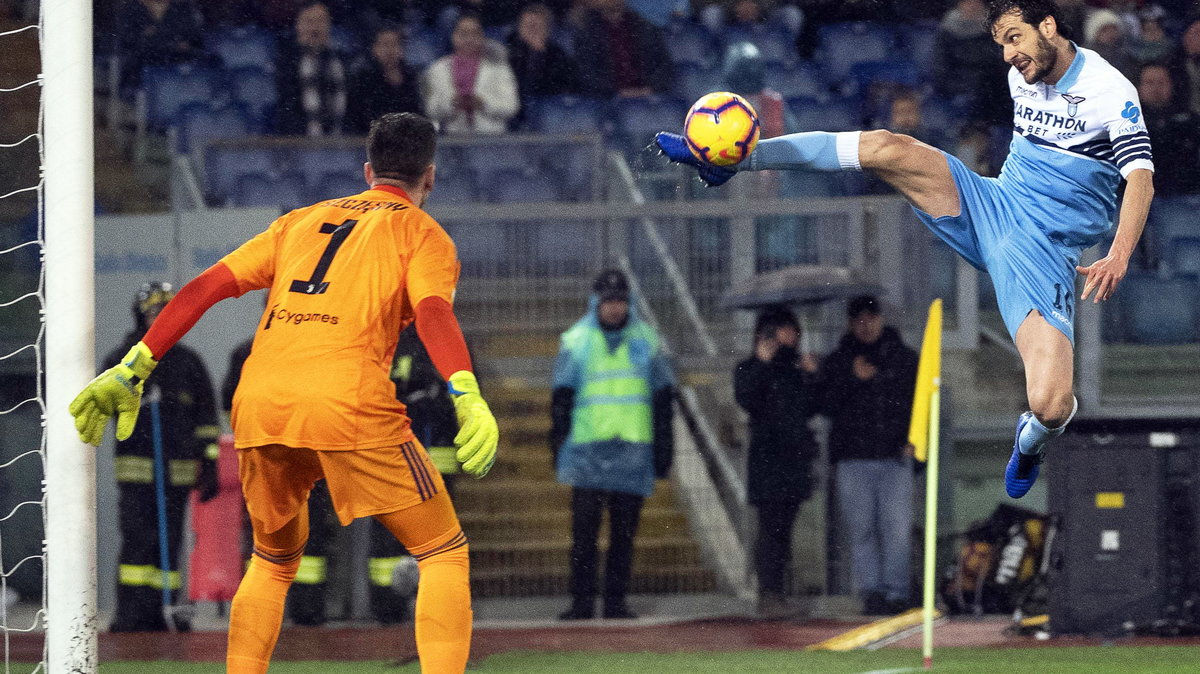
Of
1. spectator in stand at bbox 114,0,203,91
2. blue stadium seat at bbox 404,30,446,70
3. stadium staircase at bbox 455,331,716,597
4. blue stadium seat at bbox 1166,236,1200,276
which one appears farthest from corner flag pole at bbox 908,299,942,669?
spectator in stand at bbox 114,0,203,91

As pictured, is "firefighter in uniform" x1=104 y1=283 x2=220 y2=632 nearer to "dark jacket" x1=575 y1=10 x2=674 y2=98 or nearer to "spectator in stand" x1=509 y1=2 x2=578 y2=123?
"spectator in stand" x1=509 y1=2 x2=578 y2=123

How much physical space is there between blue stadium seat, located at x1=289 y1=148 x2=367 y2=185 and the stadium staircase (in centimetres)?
149

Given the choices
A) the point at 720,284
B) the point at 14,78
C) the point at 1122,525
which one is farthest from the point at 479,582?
the point at 14,78

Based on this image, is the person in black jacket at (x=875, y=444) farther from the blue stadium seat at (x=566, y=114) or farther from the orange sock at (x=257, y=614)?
the orange sock at (x=257, y=614)

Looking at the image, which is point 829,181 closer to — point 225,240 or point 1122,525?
point 1122,525

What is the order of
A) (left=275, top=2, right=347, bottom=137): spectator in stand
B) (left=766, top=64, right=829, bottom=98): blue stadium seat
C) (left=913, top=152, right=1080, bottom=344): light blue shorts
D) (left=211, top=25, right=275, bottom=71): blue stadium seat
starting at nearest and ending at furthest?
1. (left=913, top=152, right=1080, bottom=344): light blue shorts
2. (left=275, top=2, right=347, bottom=137): spectator in stand
3. (left=766, top=64, right=829, bottom=98): blue stadium seat
4. (left=211, top=25, right=275, bottom=71): blue stadium seat

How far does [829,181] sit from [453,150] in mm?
2255

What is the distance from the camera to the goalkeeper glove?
12.7ft


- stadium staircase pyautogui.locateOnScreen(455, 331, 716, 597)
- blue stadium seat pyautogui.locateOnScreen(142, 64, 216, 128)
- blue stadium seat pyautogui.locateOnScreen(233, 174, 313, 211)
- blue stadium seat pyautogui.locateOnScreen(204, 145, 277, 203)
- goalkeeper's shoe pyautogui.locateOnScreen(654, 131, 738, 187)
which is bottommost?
stadium staircase pyautogui.locateOnScreen(455, 331, 716, 597)

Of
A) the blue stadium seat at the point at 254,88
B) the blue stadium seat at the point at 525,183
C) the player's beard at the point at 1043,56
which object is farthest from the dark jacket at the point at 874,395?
the blue stadium seat at the point at 254,88

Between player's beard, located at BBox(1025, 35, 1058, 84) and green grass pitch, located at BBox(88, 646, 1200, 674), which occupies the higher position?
player's beard, located at BBox(1025, 35, 1058, 84)

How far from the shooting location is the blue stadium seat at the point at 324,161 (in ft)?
30.3

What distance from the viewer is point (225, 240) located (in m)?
8.07

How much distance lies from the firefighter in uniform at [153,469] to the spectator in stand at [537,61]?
10.3 feet
